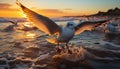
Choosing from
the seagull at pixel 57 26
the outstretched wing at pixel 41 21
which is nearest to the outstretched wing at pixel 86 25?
the seagull at pixel 57 26

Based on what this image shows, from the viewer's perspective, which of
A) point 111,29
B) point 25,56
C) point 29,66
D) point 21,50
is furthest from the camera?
point 111,29

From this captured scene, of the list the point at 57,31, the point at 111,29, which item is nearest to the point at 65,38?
the point at 57,31

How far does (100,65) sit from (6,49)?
168 inches

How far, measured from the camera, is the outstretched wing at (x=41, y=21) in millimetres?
7179

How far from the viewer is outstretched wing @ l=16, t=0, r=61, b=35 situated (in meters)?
7.18

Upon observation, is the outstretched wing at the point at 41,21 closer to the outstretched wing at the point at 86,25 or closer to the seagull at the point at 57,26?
the seagull at the point at 57,26

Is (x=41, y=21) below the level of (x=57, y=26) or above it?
above

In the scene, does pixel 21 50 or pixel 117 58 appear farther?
pixel 21 50

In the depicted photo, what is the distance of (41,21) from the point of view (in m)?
7.57

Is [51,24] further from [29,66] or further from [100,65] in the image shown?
[100,65]

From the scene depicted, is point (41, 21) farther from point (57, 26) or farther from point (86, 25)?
point (86, 25)

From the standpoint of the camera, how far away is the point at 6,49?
983 cm

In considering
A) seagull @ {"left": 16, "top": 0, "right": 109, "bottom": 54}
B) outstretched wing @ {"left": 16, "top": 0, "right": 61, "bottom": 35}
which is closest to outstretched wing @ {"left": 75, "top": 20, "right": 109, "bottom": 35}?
seagull @ {"left": 16, "top": 0, "right": 109, "bottom": 54}

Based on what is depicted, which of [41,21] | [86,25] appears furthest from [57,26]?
[86,25]
